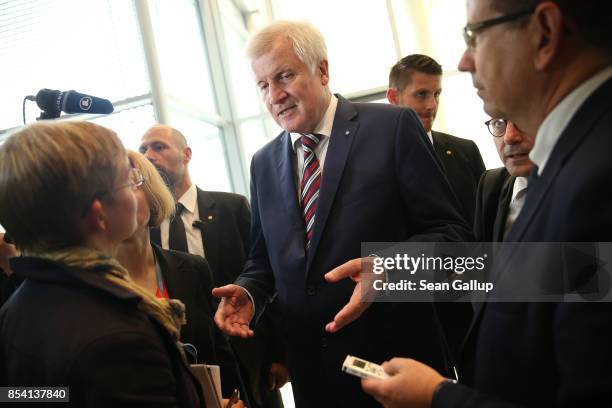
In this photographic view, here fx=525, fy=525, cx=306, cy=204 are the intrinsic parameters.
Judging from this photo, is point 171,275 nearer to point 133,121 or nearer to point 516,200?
point 516,200

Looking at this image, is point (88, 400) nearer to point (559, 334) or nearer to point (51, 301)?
point (51, 301)

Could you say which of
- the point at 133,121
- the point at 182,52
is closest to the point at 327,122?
the point at 133,121

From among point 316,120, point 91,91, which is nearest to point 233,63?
point 91,91

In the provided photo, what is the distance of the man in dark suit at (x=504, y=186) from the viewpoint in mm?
1863

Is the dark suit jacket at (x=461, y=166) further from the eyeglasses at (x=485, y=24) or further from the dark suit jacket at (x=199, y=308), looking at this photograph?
the eyeglasses at (x=485, y=24)

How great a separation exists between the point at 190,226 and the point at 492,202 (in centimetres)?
180

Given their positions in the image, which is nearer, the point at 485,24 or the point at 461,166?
the point at 485,24

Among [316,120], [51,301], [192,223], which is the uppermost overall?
[316,120]

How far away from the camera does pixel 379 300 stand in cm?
173

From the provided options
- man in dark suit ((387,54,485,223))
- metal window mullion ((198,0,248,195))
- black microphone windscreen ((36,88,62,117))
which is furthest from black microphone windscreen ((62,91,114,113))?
metal window mullion ((198,0,248,195))

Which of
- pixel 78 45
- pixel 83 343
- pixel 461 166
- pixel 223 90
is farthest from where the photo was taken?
pixel 223 90

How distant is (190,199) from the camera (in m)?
3.26

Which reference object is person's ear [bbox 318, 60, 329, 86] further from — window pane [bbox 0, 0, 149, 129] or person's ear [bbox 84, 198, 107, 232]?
window pane [bbox 0, 0, 149, 129]

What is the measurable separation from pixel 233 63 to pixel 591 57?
6812 millimetres
